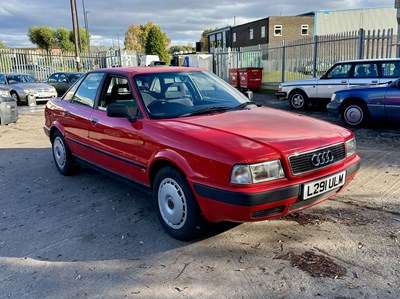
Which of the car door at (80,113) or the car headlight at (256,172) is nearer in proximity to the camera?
the car headlight at (256,172)

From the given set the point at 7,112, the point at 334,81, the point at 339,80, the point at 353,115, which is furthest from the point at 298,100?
the point at 7,112

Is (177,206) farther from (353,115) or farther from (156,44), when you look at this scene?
(156,44)

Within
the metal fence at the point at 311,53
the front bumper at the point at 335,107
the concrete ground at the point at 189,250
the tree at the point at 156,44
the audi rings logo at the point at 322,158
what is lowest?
the concrete ground at the point at 189,250

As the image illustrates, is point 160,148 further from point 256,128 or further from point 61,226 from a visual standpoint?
point 61,226

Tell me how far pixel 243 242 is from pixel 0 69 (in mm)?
25739

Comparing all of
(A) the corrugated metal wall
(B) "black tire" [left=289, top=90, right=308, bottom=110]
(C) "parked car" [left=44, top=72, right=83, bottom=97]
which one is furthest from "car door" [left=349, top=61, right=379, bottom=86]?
(A) the corrugated metal wall

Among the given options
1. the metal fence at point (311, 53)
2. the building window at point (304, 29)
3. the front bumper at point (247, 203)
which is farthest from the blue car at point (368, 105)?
the building window at point (304, 29)

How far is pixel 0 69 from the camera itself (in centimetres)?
2425

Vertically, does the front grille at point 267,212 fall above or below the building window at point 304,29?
below

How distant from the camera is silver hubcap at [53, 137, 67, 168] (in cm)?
557

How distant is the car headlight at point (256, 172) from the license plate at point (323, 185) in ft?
1.06

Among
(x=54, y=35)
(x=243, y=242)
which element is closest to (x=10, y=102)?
(x=243, y=242)

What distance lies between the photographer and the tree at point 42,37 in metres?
53.5

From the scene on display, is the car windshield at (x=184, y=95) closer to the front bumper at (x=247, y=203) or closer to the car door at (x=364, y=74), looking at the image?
the front bumper at (x=247, y=203)
